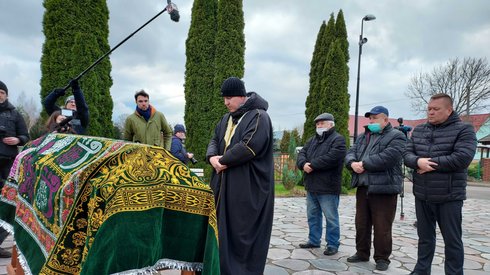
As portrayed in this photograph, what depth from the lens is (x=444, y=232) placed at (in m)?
3.18

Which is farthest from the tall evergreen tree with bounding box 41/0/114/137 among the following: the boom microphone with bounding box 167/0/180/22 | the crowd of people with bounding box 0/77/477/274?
the boom microphone with bounding box 167/0/180/22

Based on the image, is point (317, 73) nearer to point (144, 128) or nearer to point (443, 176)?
point (144, 128)

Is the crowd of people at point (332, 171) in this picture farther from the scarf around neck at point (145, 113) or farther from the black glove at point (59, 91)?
the scarf around neck at point (145, 113)

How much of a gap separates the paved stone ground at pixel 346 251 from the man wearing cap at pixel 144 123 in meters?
2.01

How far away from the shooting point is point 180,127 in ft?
24.8

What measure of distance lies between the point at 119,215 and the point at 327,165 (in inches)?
130

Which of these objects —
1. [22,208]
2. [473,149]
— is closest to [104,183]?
[22,208]

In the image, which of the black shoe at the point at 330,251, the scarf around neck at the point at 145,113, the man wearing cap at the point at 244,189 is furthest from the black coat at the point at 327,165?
the scarf around neck at the point at 145,113

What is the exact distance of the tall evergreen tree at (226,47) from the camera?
11344 mm

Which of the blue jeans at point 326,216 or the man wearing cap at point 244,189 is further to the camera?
the blue jeans at point 326,216

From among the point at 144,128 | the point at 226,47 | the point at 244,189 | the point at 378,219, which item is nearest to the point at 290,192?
the point at 226,47

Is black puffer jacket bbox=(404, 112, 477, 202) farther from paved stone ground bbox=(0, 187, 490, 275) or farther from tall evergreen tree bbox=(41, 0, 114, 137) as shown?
tall evergreen tree bbox=(41, 0, 114, 137)

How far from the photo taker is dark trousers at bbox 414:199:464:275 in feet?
10.2

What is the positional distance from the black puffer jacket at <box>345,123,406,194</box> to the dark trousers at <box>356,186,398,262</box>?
133 mm
